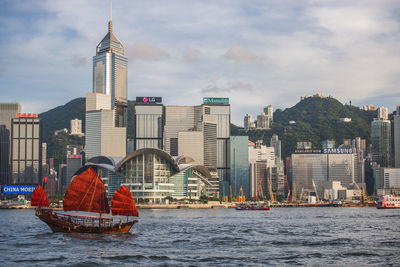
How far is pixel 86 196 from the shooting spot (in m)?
78.4

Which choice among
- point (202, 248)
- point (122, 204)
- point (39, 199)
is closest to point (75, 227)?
point (122, 204)

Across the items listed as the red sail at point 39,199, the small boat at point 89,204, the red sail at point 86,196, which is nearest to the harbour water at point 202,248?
the small boat at point 89,204

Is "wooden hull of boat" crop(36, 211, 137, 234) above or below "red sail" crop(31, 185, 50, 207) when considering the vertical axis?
below

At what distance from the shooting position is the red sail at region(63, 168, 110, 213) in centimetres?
7806

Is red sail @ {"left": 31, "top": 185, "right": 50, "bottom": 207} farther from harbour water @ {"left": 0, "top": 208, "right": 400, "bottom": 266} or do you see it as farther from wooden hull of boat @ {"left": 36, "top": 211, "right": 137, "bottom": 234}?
harbour water @ {"left": 0, "top": 208, "right": 400, "bottom": 266}

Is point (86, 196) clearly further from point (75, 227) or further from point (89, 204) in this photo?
point (75, 227)

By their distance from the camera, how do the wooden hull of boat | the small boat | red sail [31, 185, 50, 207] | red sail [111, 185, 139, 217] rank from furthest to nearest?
red sail [31, 185, 50, 207] < red sail [111, 185, 139, 217] < the small boat < the wooden hull of boat

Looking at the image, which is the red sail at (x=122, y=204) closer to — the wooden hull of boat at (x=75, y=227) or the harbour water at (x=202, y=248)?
the wooden hull of boat at (x=75, y=227)

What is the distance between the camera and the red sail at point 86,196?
3073 inches

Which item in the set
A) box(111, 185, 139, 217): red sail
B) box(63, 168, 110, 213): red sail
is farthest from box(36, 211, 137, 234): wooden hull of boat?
box(63, 168, 110, 213): red sail

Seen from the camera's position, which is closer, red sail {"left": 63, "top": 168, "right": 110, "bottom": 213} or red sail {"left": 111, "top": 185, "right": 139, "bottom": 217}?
red sail {"left": 63, "top": 168, "right": 110, "bottom": 213}

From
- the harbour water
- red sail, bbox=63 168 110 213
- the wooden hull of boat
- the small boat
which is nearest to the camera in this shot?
the harbour water

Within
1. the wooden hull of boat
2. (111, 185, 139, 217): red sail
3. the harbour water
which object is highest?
(111, 185, 139, 217): red sail

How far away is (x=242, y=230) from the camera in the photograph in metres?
89.3
